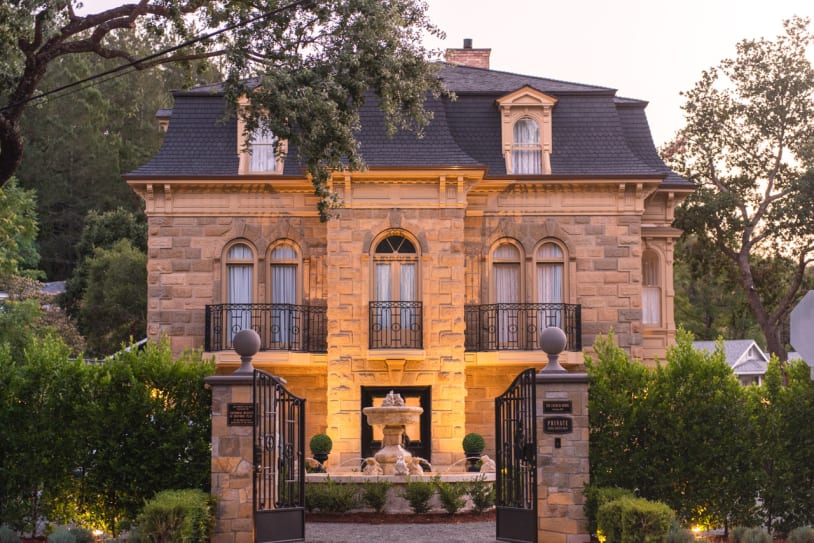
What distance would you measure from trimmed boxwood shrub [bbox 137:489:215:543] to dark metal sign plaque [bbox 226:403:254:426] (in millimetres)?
1265

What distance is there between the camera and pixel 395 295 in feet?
92.1

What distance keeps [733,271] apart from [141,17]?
79.5 ft

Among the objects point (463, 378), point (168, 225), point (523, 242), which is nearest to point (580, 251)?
point (523, 242)

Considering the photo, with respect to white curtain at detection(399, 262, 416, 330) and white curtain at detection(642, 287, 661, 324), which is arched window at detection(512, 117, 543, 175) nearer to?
white curtain at detection(399, 262, 416, 330)

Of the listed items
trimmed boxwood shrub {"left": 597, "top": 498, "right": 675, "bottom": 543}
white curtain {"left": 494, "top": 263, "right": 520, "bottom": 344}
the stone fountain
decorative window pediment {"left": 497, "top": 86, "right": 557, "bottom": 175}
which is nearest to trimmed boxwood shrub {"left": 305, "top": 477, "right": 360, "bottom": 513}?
the stone fountain

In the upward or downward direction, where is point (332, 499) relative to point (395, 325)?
downward

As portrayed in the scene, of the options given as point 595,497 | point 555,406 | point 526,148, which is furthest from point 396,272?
point 595,497

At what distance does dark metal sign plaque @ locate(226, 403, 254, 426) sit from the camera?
15.9m

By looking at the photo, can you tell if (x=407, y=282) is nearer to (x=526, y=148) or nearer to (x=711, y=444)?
(x=526, y=148)

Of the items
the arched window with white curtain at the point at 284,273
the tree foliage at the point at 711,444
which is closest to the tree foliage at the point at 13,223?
the arched window with white curtain at the point at 284,273

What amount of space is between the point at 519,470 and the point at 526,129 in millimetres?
14285

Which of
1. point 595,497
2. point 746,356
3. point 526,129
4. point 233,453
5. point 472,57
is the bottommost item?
point 595,497

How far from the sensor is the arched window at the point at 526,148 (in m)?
28.9

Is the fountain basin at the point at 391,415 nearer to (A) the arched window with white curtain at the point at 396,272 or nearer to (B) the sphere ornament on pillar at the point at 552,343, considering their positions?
(A) the arched window with white curtain at the point at 396,272
